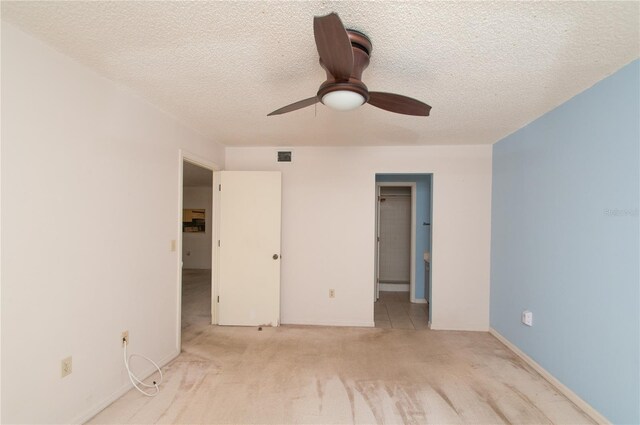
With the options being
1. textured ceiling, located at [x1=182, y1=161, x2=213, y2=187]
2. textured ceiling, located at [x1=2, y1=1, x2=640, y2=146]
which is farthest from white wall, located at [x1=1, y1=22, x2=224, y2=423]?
textured ceiling, located at [x1=182, y1=161, x2=213, y2=187]

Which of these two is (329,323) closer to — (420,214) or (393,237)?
(420,214)

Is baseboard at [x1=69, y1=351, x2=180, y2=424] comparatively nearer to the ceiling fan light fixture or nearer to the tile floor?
the ceiling fan light fixture

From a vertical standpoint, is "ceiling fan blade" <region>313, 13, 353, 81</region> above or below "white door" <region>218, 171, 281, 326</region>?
above

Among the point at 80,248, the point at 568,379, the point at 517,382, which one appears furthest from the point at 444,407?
the point at 80,248

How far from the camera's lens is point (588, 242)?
198 cm

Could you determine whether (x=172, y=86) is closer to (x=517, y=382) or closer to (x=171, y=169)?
(x=171, y=169)

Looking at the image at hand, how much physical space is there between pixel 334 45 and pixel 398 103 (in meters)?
0.65

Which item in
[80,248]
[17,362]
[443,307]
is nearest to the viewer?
[17,362]

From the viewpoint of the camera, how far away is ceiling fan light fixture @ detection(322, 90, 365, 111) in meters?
1.40

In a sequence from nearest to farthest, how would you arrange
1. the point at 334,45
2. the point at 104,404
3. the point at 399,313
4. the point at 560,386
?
the point at 334,45
the point at 104,404
the point at 560,386
the point at 399,313

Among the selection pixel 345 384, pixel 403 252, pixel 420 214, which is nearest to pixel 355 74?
pixel 345 384

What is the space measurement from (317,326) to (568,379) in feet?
8.00

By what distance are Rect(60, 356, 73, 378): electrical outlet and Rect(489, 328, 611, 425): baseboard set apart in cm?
341

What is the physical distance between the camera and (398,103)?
167cm
